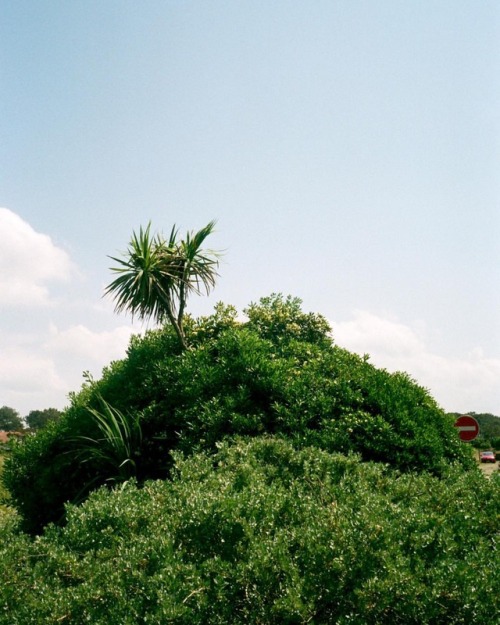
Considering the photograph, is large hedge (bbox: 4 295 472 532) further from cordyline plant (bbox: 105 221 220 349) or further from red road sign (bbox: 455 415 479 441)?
red road sign (bbox: 455 415 479 441)

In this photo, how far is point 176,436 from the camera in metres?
8.50

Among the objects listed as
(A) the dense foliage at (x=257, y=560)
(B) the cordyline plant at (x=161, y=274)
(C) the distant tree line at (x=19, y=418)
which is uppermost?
(C) the distant tree line at (x=19, y=418)

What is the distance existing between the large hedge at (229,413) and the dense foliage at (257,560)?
2.37m

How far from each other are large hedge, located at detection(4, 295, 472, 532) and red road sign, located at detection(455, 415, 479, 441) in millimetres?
8925

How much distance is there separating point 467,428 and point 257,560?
1471 cm

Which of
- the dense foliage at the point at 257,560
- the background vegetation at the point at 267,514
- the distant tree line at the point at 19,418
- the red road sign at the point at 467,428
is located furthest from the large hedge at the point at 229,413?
the distant tree line at the point at 19,418

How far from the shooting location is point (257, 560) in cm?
389

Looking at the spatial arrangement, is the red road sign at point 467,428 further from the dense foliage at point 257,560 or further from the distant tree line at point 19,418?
the distant tree line at point 19,418

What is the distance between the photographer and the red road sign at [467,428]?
1694 centimetres

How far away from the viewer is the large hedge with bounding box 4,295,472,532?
7.68 metres

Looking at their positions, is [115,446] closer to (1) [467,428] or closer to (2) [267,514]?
(2) [267,514]

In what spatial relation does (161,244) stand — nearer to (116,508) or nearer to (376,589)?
(116,508)

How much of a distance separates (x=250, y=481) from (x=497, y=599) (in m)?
2.19

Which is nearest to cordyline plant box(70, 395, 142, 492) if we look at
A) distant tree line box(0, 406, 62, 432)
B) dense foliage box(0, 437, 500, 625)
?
dense foliage box(0, 437, 500, 625)
